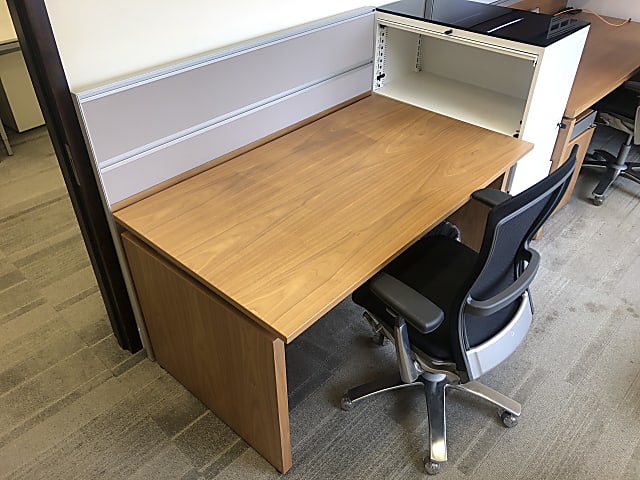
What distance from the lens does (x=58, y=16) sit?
1328 mm

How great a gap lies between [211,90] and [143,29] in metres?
0.26

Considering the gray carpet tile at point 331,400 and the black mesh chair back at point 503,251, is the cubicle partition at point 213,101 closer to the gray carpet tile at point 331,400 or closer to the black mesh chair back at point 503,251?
the gray carpet tile at point 331,400

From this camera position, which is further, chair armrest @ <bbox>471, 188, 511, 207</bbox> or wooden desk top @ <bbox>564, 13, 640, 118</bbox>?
wooden desk top @ <bbox>564, 13, 640, 118</bbox>

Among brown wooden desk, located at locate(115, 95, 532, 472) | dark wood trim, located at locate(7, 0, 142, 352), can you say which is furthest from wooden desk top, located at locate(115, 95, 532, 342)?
dark wood trim, located at locate(7, 0, 142, 352)

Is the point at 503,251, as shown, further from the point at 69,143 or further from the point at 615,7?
the point at 615,7

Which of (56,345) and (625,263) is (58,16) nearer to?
(56,345)

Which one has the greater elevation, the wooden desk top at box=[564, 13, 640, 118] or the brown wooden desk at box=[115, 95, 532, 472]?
the wooden desk top at box=[564, 13, 640, 118]

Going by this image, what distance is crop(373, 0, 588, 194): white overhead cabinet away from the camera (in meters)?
1.87

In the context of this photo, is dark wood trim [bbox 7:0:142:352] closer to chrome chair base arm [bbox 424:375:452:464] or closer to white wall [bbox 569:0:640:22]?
chrome chair base arm [bbox 424:375:452:464]

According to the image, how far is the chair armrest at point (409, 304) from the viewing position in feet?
4.27

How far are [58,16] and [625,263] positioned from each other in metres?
2.39

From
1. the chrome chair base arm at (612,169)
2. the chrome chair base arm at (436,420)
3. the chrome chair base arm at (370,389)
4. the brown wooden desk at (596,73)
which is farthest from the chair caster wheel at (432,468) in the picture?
the chrome chair base arm at (612,169)

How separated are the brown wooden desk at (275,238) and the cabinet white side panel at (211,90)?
18cm

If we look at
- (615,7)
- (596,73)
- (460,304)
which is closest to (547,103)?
(596,73)
